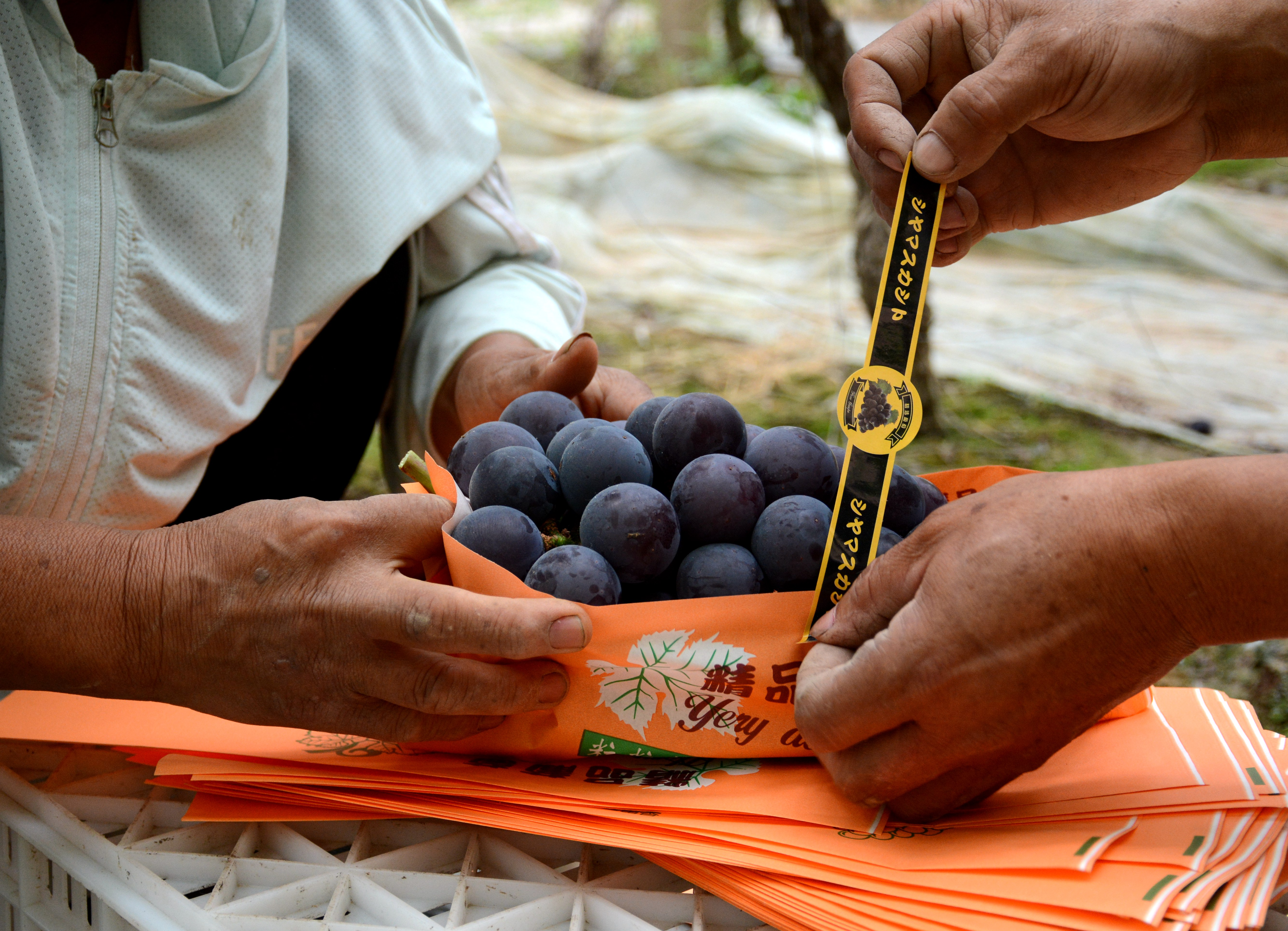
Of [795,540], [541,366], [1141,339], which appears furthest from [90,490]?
[1141,339]

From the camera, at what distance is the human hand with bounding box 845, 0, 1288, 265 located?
100cm

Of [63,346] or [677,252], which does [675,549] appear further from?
[677,252]

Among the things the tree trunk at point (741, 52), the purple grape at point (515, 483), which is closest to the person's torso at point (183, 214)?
the purple grape at point (515, 483)

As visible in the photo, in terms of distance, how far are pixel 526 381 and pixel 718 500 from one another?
482 millimetres

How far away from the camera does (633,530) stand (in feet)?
2.78

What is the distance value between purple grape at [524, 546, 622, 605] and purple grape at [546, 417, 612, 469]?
0.50 ft

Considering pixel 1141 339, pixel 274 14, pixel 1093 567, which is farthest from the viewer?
pixel 1141 339

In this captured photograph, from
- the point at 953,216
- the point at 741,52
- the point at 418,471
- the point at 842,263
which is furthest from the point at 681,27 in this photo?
the point at 418,471

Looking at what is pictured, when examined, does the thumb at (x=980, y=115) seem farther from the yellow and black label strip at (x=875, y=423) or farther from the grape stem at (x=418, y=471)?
the grape stem at (x=418, y=471)

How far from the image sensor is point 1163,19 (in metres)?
1.04

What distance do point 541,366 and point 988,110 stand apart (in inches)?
24.7

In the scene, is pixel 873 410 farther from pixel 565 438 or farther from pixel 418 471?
pixel 418 471

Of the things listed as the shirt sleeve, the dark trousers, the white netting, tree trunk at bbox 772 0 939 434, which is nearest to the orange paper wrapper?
the shirt sleeve

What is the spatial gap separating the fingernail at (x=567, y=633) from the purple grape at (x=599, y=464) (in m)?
0.17
